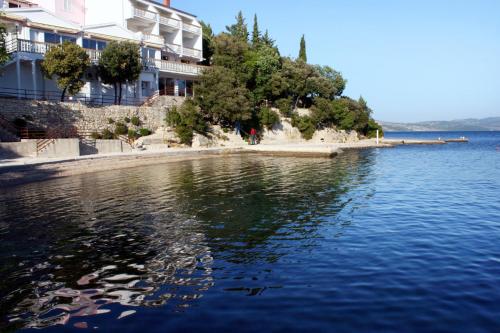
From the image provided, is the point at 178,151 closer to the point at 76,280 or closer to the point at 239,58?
the point at 239,58

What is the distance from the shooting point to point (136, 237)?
43.0 feet

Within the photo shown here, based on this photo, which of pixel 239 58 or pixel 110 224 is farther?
pixel 239 58

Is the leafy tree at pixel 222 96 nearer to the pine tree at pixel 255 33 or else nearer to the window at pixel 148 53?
the window at pixel 148 53

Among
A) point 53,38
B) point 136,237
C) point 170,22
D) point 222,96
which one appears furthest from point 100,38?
point 136,237

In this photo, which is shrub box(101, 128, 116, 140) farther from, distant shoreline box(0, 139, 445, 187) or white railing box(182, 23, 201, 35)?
white railing box(182, 23, 201, 35)

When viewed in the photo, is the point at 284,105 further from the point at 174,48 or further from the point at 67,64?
the point at 67,64

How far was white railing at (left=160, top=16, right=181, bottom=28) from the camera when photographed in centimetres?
5938

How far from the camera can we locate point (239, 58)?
6034 centimetres

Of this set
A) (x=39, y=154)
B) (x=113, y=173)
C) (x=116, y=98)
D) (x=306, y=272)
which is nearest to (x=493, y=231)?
(x=306, y=272)

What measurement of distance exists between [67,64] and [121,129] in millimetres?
8309

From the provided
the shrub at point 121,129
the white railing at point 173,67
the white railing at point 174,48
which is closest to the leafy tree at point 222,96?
the white railing at point 173,67

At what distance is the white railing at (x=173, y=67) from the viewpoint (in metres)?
54.2

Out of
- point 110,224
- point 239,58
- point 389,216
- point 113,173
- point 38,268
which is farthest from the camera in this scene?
point 239,58

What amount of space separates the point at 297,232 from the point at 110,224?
6.79 meters
